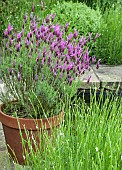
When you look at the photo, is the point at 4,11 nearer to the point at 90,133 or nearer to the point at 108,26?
the point at 108,26

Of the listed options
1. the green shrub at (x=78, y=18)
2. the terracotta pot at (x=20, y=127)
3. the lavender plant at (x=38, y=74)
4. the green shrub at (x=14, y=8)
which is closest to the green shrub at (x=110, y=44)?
the green shrub at (x=78, y=18)

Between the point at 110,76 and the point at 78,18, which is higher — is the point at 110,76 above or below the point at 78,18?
below

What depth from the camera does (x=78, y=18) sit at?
599cm

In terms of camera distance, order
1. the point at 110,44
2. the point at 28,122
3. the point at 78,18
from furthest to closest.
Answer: the point at 78,18, the point at 110,44, the point at 28,122

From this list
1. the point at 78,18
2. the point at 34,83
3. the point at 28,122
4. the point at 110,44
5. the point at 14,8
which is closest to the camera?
the point at 28,122

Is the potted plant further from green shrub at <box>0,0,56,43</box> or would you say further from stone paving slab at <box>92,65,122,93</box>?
green shrub at <box>0,0,56,43</box>

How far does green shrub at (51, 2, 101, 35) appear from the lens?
19.3 ft

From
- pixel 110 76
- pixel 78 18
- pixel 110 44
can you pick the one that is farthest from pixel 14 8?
pixel 110 76

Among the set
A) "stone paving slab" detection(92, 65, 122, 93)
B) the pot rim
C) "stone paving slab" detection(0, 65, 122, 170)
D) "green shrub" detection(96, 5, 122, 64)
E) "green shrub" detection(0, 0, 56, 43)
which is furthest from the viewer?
"green shrub" detection(0, 0, 56, 43)

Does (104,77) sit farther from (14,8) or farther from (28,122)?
(14,8)

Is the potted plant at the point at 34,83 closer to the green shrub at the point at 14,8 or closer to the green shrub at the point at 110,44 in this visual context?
the green shrub at the point at 110,44

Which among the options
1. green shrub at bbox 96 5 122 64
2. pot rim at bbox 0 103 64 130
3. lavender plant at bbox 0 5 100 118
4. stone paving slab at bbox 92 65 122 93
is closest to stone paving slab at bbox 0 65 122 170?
stone paving slab at bbox 92 65 122 93

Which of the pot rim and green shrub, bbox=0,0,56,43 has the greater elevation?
green shrub, bbox=0,0,56,43

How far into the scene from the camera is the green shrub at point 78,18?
5.87m
